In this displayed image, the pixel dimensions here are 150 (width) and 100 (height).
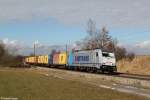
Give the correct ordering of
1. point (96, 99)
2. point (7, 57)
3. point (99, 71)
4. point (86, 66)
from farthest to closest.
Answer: point (7, 57) → point (86, 66) → point (99, 71) → point (96, 99)

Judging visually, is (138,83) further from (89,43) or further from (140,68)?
(89,43)

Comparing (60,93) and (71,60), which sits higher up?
(71,60)

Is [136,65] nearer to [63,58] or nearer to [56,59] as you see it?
[63,58]

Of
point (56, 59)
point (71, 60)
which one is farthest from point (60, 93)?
point (56, 59)

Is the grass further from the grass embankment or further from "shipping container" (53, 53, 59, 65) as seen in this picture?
"shipping container" (53, 53, 59, 65)

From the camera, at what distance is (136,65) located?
200 ft

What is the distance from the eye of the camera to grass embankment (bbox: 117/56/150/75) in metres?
57.1

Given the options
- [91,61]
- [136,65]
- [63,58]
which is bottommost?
[136,65]

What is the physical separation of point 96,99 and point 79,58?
121 ft

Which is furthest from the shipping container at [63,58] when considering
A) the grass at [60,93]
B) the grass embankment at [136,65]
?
the grass at [60,93]

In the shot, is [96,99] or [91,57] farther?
[91,57]

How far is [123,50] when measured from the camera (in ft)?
314

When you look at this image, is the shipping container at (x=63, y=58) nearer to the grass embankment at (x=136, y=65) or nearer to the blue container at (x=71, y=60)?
the blue container at (x=71, y=60)

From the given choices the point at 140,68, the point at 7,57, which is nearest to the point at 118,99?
the point at 140,68
